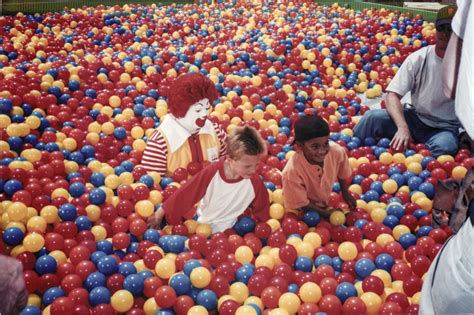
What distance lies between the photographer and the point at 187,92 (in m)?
2.48

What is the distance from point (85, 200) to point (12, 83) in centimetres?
146

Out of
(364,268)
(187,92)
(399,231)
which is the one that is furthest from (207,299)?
(187,92)

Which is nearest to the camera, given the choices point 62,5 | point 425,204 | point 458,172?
point 425,204

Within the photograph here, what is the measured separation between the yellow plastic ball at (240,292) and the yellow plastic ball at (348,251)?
18.7 inches

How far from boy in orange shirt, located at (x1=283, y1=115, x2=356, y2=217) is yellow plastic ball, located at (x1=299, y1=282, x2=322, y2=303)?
53cm

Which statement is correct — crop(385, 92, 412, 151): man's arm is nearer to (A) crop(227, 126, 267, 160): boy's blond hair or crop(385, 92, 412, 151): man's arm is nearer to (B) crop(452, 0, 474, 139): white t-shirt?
(A) crop(227, 126, 267, 160): boy's blond hair

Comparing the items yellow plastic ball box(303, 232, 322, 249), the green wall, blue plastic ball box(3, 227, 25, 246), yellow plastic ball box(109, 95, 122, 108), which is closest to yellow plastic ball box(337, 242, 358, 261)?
yellow plastic ball box(303, 232, 322, 249)

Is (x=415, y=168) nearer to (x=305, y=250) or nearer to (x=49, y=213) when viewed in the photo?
(x=305, y=250)

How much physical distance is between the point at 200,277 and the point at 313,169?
2.42ft

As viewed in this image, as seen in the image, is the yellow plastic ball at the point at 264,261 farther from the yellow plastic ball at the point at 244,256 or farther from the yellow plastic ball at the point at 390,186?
the yellow plastic ball at the point at 390,186

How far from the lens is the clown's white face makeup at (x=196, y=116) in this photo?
2510 millimetres

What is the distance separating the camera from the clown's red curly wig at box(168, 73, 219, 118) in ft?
8.14

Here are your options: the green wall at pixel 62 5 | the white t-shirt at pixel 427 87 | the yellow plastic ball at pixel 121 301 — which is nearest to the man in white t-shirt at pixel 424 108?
the white t-shirt at pixel 427 87

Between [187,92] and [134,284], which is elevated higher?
[187,92]
